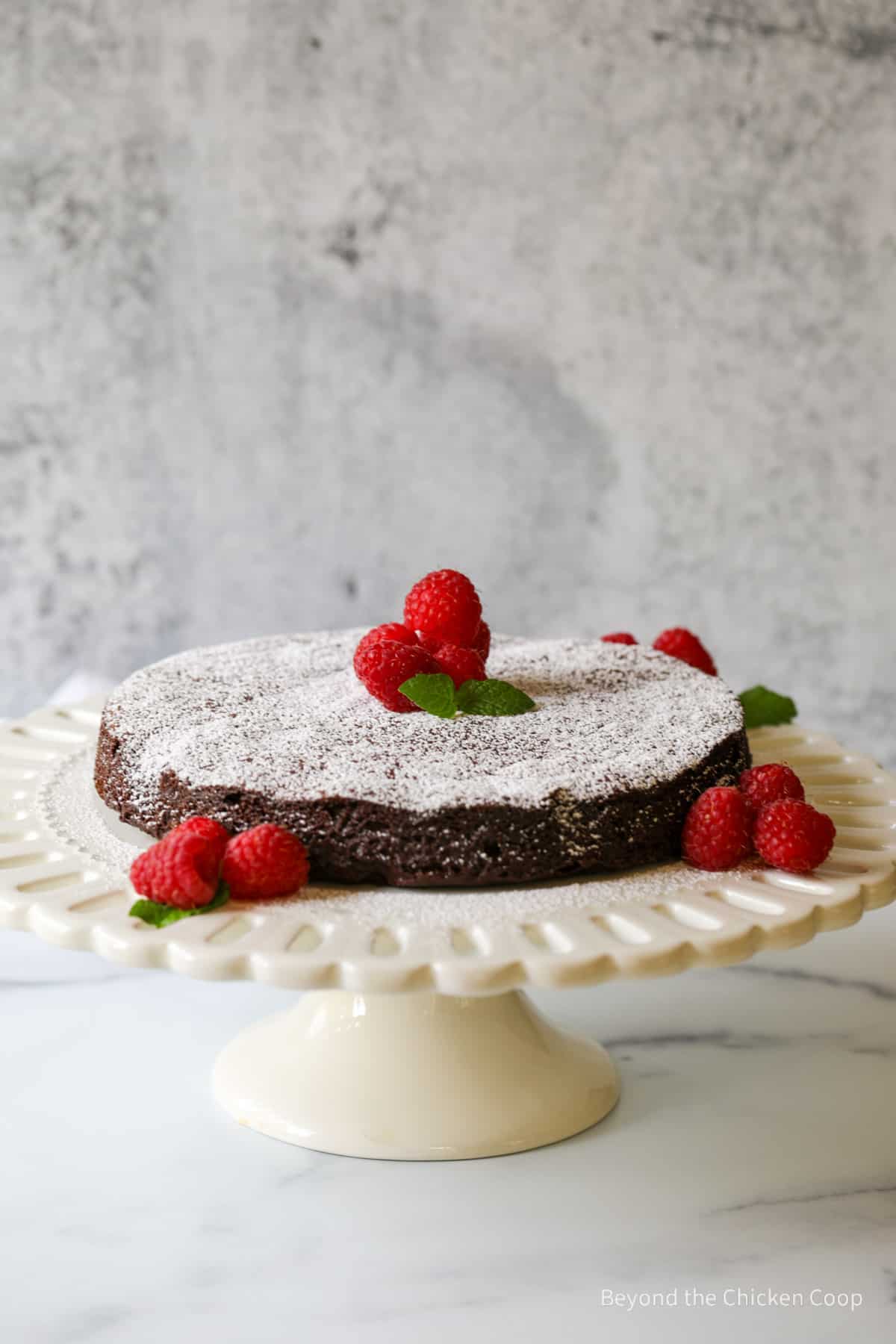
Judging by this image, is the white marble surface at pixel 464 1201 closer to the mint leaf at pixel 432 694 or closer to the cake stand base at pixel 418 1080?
the cake stand base at pixel 418 1080

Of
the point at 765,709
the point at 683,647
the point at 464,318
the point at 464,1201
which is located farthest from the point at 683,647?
the point at 464,318

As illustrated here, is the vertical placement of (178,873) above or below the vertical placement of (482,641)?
below

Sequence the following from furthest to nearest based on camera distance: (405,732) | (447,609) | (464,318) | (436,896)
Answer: (464,318) < (447,609) < (405,732) < (436,896)

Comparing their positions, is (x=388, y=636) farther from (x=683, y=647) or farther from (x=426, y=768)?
(x=683, y=647)

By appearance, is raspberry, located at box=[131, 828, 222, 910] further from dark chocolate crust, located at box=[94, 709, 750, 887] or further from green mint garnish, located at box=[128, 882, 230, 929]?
dark chocolate crust, located at box=[94, 709, 750, 887]

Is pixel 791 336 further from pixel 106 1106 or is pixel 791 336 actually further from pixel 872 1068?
pixel 106 1106

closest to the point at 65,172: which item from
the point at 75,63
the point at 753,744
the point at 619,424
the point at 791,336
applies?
the point at 75,63

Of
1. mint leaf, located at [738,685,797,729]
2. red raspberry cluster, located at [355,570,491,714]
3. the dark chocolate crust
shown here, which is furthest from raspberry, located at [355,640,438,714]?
mint leaf, located at [738,685,797,729]

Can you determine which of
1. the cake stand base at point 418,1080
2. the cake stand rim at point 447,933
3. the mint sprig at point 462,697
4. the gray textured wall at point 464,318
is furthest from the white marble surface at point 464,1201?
the gray textured wall at point 464,318
